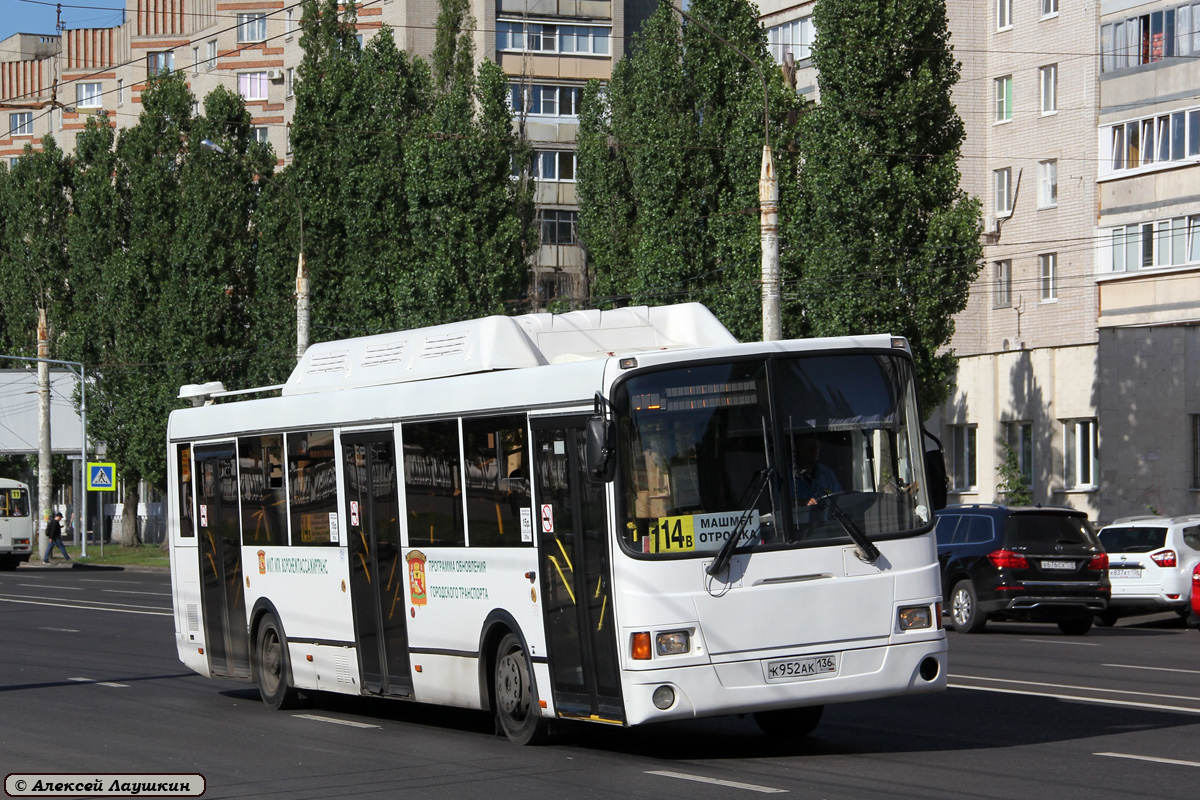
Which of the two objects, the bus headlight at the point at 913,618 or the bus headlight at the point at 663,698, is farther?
the bus headlight at the point at 913,618

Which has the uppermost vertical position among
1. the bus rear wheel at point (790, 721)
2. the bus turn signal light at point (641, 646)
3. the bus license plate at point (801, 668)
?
the bus turn signal light at point (641, 646)

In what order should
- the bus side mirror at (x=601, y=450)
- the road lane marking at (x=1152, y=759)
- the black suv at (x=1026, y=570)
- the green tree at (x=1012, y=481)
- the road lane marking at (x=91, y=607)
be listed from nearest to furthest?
the road lane marking at (x=1152, y=759) → the bus side mirror at (x=601, y=450) → the black suv at (x=1026, y=570) → the road lane marking at (x=91, y=607) → the green tree at (x=1012, y=481)

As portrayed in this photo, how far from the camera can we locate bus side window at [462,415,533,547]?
474 inches

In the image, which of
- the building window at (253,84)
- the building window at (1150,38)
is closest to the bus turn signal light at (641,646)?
the building window at (1150,38)

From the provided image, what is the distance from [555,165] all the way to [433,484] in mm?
56585

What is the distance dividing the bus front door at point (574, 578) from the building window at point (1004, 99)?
43770mm

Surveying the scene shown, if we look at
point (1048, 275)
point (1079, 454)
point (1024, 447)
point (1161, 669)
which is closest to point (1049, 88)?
point (1048, 275)

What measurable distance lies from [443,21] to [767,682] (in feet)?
172

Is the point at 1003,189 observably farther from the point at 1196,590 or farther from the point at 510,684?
the point at 510,684

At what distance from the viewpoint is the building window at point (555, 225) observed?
2707 inches

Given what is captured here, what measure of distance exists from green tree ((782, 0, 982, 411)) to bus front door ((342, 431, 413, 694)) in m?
24.4

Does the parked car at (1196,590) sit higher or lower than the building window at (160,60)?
lower

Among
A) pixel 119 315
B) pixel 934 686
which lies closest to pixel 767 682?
pixel 934 686

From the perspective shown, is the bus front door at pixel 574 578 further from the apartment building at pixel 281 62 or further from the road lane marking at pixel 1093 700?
the apartment building at pixel 281 62
